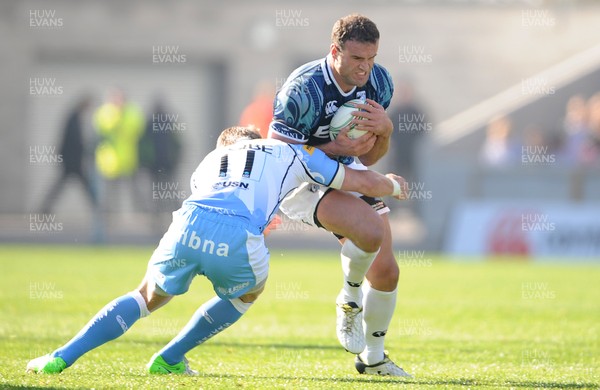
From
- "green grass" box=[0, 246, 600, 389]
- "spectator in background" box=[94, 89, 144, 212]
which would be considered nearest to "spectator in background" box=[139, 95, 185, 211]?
"spectator in background" box=[94, 89, 144, 212]

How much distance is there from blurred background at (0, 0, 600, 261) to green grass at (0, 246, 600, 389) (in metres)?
3.41

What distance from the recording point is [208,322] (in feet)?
22.8

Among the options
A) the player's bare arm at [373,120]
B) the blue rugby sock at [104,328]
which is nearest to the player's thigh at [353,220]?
the player's bare arm at [373,120]

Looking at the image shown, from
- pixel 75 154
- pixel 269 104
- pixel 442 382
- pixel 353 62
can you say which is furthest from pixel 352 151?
pixel 75 154

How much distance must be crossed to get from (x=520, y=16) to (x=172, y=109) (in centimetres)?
1012

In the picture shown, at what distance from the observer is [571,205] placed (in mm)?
19750

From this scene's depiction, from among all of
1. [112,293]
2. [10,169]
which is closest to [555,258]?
[112,293]

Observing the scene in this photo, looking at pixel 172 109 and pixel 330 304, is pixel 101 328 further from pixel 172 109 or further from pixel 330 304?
pixel 172 109

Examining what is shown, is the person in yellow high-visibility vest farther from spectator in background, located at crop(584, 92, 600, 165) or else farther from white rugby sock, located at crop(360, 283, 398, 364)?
white rugby sock, located at crop(360, 283, 398, 364)

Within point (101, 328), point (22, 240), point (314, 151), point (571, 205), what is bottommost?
point (22, 240)

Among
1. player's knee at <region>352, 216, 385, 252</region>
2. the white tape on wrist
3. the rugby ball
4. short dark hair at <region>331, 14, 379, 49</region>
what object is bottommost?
player's knee at <region>352, 216, 385, 252</region>

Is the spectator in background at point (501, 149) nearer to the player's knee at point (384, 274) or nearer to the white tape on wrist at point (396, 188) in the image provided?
the player's knee at point (384, 274)

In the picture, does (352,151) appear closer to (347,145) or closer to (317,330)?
(347,145)

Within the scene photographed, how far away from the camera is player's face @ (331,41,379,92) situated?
7078 mm
